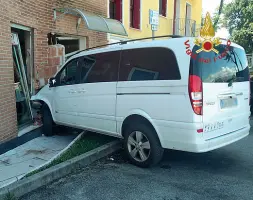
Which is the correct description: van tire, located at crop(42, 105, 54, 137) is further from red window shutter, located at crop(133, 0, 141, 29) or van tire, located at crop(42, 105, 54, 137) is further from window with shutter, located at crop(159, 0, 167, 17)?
window with shutter, located at crop(159, 0, 167, 17)

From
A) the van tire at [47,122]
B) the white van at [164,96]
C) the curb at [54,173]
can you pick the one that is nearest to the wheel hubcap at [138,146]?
the white van at [164,96]

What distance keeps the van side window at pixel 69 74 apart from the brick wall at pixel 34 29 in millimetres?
953

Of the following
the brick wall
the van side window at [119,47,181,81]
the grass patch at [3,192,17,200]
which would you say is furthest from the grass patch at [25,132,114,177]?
the van side window at [119,47,181,81]

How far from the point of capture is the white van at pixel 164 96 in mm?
3854

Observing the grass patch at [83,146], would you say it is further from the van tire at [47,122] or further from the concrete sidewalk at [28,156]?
the van tire at [47,122]

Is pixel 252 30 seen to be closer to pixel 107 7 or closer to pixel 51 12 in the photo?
pixel 107 7

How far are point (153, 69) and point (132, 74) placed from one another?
0.43 metres

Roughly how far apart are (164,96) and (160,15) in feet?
35.9

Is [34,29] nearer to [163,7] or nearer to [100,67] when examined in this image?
[100,67]

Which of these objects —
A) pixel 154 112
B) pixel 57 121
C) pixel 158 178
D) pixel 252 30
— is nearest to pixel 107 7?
pixel 57 121

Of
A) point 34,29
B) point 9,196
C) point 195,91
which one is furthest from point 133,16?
point 9,196

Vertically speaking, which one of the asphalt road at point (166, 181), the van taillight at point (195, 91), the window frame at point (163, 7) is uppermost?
the window frame at point (163, 7)

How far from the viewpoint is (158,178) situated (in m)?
4.14

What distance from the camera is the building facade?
10.7 meters
